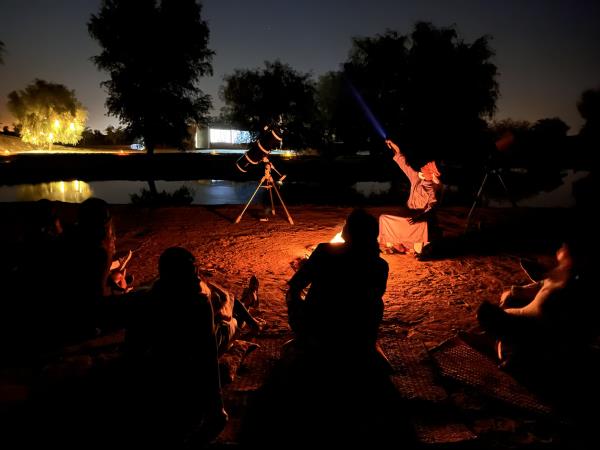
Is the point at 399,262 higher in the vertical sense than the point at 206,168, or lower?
lower

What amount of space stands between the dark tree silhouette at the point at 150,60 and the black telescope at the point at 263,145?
2257 cm

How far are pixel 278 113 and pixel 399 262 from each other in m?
22.3

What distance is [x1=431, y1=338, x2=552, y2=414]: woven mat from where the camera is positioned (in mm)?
3123

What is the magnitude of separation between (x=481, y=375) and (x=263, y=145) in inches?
226

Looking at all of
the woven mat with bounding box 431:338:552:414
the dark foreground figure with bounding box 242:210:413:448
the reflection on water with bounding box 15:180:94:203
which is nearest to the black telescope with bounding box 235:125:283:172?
the woven mat with bounding box 431:338:552:414

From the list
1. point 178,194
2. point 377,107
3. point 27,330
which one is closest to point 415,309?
point 27,330

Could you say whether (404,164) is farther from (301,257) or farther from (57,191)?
(57,191)

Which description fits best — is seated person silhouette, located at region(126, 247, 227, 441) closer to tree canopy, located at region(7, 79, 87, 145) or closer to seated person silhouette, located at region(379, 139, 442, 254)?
seated person silhouette, located at region(379, 139, 442, 254)

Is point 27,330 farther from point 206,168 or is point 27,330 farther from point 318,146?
point 318,146

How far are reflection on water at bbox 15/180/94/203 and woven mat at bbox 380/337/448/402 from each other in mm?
14743

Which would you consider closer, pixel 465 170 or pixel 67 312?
pixel 67 312

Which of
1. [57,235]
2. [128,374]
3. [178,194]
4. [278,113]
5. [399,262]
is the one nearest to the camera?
[128,374]

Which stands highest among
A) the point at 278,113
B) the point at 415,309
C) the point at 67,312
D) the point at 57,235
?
the point at 278,113

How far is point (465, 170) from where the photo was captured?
86.7 feet
